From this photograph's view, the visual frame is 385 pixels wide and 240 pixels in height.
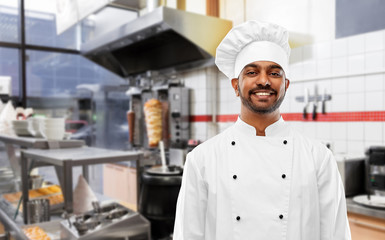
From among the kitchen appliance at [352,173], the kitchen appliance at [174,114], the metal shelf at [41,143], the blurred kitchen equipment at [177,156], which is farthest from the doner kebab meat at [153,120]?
the kitchen appliance at [352,173]

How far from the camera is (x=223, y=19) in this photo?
3.90m

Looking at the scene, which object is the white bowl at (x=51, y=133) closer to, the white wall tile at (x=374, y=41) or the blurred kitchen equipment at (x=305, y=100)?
the blurred kitchen equipment at (x=305, y=100)

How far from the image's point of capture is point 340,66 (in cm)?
286

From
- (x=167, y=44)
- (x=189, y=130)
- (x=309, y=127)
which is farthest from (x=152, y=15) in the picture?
(x=309, y=127)

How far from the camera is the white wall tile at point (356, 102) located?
107 inches

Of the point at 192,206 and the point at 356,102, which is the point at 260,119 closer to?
the point at 192,206

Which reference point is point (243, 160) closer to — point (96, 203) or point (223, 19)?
point (96, 203)

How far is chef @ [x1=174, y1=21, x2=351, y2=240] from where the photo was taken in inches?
40.6

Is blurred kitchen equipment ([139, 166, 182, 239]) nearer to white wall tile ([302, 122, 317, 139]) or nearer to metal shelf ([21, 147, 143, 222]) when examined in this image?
metal shelf ([21, 147, 143, 222])

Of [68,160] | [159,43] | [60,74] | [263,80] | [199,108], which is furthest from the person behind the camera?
[60,74]

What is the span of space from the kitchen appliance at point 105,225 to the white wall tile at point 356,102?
6.42ft

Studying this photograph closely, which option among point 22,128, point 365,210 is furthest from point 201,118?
point 365,210

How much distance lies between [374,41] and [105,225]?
2.33 meters

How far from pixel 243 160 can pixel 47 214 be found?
136cm
